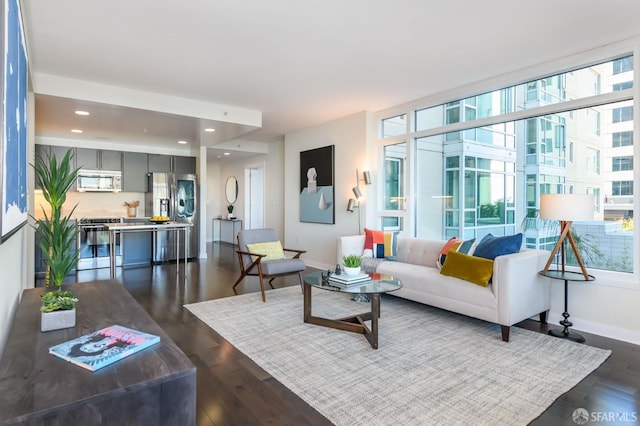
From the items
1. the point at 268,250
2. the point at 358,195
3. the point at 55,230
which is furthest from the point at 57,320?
the point at 358,195

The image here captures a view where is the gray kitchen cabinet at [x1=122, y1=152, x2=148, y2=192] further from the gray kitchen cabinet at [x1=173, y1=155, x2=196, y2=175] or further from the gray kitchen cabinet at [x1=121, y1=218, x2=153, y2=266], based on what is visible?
the gray kitchen cabinet at [x1=121, y1=218, x2=153, y2=266]

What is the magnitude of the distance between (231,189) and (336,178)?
4.93 meters

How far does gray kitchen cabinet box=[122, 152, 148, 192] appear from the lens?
289 inches

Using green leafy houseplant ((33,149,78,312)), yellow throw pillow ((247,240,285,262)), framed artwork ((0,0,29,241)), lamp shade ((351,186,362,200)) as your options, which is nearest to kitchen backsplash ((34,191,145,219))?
yellow throw pillow ((247,240,285,262))

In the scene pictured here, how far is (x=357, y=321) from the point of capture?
11.1 ft

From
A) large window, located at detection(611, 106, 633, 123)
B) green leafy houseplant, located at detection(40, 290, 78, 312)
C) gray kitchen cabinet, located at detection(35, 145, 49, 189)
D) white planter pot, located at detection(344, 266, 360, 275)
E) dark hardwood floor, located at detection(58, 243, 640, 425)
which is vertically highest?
gray kitchen cabinet, located at detection(35, 145, 49, 189)

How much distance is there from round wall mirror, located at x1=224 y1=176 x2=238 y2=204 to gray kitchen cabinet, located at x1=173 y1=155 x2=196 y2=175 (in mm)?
2049

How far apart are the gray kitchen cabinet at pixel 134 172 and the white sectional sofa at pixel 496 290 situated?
565 cm

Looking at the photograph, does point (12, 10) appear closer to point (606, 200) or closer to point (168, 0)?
point (168, 0)

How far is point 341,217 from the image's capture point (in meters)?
6.15

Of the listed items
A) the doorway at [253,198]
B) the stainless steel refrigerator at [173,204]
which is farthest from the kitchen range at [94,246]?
the doorway at [253,198]

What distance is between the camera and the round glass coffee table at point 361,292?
9.84ft

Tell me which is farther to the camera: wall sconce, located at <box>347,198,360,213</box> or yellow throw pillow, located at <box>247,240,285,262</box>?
wall sconce, located at <box>347,198,360,213</box>

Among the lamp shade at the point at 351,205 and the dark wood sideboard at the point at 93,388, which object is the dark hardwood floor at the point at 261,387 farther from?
the lamp shade at the point at 351,205
